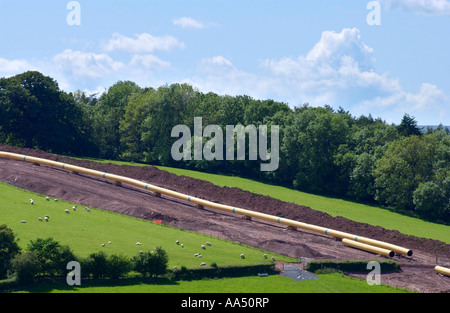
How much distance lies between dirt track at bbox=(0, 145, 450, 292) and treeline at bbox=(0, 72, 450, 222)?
865 inches

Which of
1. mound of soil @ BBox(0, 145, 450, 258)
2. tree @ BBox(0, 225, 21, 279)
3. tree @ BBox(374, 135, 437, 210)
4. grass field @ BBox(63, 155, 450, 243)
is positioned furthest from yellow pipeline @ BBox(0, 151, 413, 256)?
tree @ BBox(0, 225, 21, 279)

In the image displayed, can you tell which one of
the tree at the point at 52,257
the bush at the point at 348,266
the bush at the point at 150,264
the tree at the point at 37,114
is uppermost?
the tree at the point at 37,114

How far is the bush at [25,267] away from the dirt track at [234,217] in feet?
75.9

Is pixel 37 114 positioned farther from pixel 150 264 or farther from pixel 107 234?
pixel 150 264

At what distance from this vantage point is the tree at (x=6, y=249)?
3994cm

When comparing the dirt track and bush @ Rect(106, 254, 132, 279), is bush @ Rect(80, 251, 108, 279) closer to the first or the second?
bush @ Rect(106, 254, 132, 279)

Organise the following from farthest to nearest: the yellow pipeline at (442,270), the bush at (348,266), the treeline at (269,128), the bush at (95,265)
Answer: the treeline at (269,128)
the yellow pipeline at (442,270)
the bush at (348,266)
the bush at (95,265)

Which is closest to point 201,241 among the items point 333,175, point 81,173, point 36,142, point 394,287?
point 394,287

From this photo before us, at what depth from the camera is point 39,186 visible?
225 feet

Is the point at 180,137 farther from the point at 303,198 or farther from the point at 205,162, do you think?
the point at 303,198

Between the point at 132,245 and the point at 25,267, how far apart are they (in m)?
12.5

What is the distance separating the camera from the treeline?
86688mm
